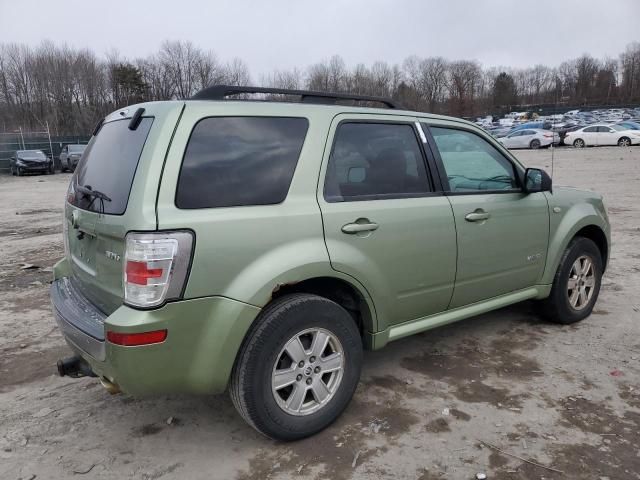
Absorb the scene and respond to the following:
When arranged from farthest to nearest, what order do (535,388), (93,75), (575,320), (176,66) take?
1. (176,66)
2. (93,75)
3. (575,320)
4. (535,388)

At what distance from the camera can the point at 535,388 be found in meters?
3.58

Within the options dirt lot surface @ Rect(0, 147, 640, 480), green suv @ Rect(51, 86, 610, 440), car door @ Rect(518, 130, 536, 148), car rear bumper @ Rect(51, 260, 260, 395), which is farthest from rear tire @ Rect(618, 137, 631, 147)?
car rear bumper @ Rect(51, 260, 260, 395)

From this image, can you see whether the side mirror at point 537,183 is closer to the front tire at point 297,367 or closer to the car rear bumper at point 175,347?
the front tire at point 297,367

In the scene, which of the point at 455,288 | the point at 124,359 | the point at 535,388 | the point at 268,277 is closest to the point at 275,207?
the point at 268,277

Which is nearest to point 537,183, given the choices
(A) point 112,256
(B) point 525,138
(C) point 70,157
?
(A) point 112,256

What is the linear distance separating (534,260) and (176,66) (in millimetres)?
74340

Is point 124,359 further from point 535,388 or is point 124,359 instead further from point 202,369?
point 535,388

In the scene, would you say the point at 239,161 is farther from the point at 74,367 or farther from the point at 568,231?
the point at 568,231

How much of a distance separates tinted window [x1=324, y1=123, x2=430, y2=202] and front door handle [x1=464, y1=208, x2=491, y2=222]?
0.38 meters

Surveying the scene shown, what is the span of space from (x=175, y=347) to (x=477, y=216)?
89.9 inches

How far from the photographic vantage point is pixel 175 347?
2543 millimetres

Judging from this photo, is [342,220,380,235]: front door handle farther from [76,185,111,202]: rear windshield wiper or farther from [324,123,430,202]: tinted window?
[76,185,111,202]: rear windshield wiper

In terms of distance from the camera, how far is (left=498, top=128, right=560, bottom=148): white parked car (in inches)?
1346

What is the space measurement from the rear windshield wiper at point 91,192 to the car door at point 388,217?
45.8 inches
